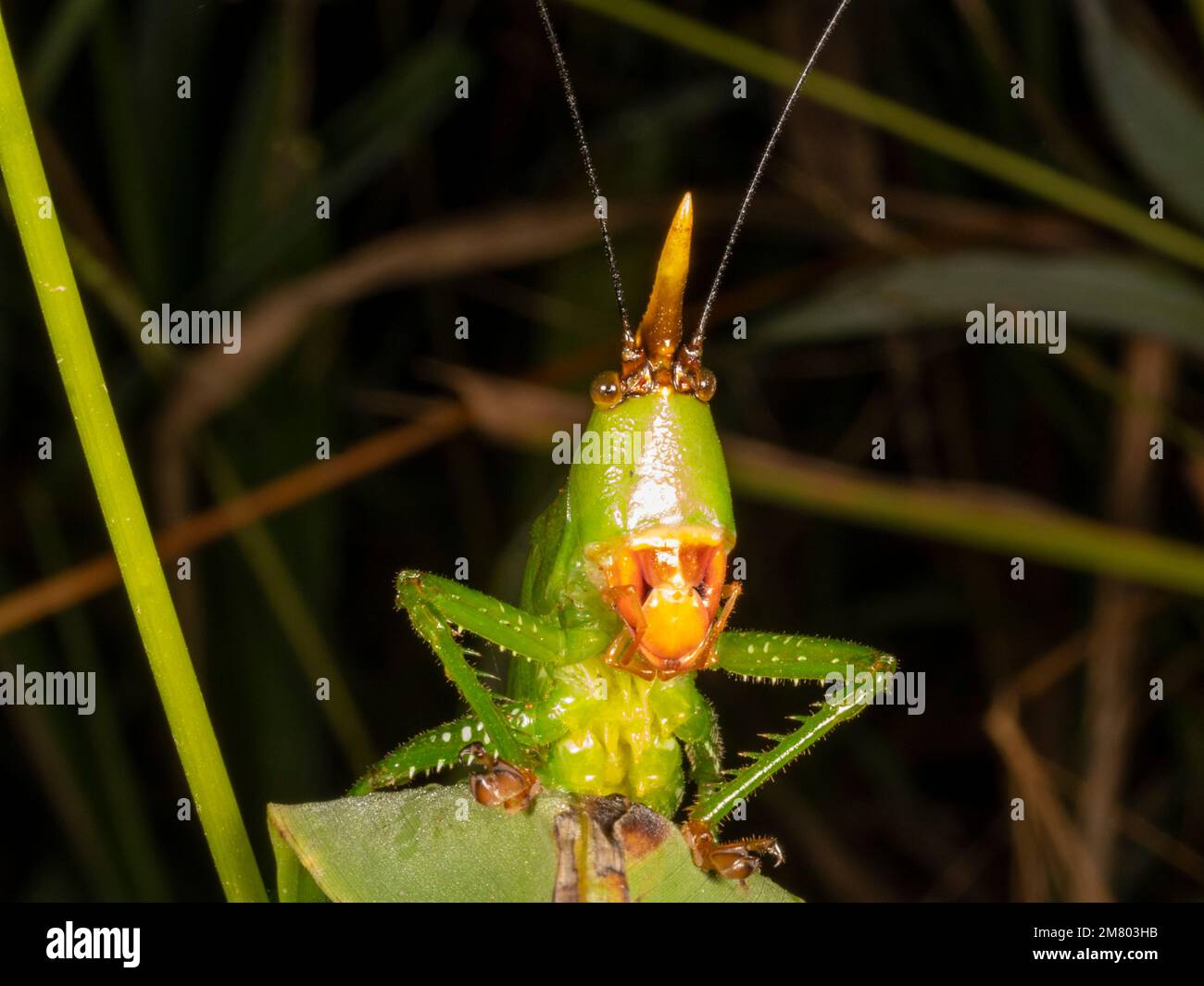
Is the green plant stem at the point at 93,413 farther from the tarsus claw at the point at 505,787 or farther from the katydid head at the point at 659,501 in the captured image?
the katydid head at the point at 659,501

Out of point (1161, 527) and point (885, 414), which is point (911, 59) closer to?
point (885, 414)

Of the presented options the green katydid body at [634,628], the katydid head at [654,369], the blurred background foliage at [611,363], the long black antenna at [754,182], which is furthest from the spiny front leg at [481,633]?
the blurred background foliage at [611,363]

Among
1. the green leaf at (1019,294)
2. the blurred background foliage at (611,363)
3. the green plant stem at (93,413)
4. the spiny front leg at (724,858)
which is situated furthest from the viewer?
the blurred background foliage at (611,363)

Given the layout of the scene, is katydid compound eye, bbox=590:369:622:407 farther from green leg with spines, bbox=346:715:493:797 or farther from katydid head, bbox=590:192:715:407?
green leg with spines, bbox=346:715:493:797

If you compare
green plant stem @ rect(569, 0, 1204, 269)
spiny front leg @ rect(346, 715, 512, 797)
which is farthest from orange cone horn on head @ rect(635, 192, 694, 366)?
green plant stem @ rect(569, 0, 1204, 269)

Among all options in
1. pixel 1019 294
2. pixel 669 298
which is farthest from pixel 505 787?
pixel 1019 294

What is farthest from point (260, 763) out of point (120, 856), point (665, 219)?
point (665, 219)
